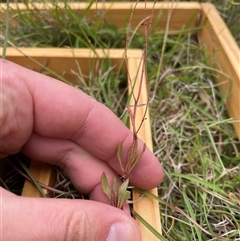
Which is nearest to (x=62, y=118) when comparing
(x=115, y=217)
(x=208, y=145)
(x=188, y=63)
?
(x=115, y=217)

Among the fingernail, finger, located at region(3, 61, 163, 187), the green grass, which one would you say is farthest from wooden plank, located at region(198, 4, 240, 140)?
the fingernail

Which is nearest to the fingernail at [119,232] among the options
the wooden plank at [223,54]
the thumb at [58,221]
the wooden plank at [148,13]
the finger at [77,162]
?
the thumb at [58,221]

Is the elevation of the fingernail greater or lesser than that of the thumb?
lesser

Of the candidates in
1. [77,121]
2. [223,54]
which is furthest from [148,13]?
[77,121]

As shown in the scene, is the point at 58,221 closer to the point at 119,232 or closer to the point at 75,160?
the point at 119,232

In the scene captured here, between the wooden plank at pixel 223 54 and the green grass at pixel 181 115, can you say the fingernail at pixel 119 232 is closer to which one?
the green grass at pixel 181 115

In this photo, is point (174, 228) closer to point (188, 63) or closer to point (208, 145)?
point (208, 145)

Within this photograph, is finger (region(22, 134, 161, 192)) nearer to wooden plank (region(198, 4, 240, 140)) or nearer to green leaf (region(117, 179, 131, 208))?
green leaf (region(117, 179, 131, 208))
